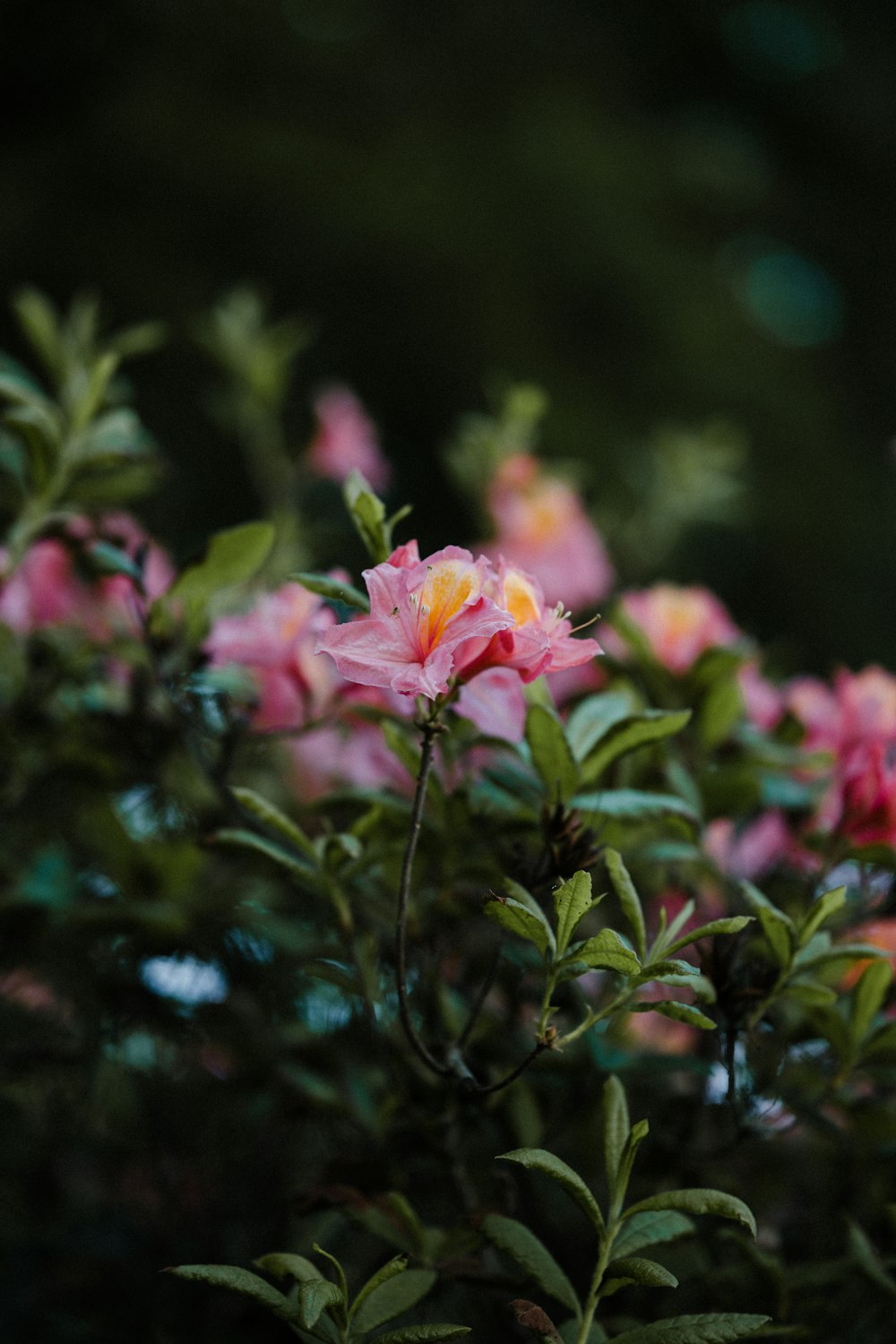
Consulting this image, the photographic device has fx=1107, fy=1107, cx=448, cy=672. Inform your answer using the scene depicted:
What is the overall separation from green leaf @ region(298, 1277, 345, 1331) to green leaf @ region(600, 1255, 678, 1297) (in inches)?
4.5

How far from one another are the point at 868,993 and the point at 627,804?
0.16 meters

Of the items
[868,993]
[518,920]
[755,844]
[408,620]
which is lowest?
[755,844]

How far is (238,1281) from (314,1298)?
3 centimetres

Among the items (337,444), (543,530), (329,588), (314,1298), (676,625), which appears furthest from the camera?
(337,444)

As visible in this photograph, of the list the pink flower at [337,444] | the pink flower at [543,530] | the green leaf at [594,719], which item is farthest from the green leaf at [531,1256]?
the pink flower at [337,444]

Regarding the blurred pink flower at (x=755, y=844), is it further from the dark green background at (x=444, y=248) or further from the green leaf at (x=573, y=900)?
the dark green background at (x=444, y=248)

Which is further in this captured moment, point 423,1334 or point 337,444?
point 337,444

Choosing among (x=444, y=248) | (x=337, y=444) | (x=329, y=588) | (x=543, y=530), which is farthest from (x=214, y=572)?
(x=444, y=248)

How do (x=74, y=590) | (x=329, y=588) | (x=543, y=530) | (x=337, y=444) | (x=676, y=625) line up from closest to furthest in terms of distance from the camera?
1. (x=329, y=588)
2. (x=676, y=625)
3. (x=74, y=590)
4. (x=543, y=530)
5. (x=337, y=444)

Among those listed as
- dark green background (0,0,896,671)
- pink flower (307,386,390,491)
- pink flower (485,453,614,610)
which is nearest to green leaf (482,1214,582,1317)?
pink flower (485,453,614,610)

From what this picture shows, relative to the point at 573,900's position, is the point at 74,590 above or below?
below

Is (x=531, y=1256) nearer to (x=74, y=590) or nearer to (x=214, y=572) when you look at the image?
(x=214, y=572)

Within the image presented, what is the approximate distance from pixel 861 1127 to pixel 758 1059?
0.23 ft

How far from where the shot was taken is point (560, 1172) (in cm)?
46
